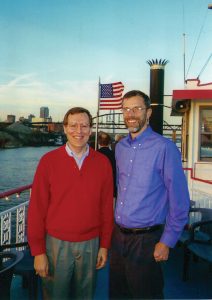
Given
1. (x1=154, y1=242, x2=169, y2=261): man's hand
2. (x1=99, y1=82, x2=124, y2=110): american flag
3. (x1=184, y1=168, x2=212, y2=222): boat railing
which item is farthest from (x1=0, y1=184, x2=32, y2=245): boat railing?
(x1=99, y1=82, x2=124, y2=110): american flag

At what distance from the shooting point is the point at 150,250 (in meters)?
2.35

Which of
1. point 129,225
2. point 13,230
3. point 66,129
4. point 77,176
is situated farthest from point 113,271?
point 13,230

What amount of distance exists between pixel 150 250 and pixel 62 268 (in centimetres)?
58

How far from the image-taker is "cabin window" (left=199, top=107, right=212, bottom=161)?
6.89 m

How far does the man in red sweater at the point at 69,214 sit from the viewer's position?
228cm

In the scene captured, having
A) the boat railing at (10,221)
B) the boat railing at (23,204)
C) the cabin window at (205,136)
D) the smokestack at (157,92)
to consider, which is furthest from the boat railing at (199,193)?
the boat railing at (10,221)

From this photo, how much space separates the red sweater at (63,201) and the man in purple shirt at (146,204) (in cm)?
22

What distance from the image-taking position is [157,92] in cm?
774

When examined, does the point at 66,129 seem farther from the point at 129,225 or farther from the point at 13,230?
the point at 13,230

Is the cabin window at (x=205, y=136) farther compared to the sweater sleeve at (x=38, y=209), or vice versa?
the cabin window at (x=205, y=136)

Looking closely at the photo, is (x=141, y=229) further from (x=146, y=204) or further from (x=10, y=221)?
(x=10, y=221)

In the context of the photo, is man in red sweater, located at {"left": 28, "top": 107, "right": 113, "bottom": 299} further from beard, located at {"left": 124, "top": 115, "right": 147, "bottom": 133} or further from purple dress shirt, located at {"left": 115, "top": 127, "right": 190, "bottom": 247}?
beard, located at {"left": 124, "top": 115, "right": 147, "bottom": 133}

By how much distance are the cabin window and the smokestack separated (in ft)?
3.21

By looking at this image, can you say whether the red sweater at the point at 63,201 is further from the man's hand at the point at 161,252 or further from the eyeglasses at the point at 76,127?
the man's hand at the point at 161,252
